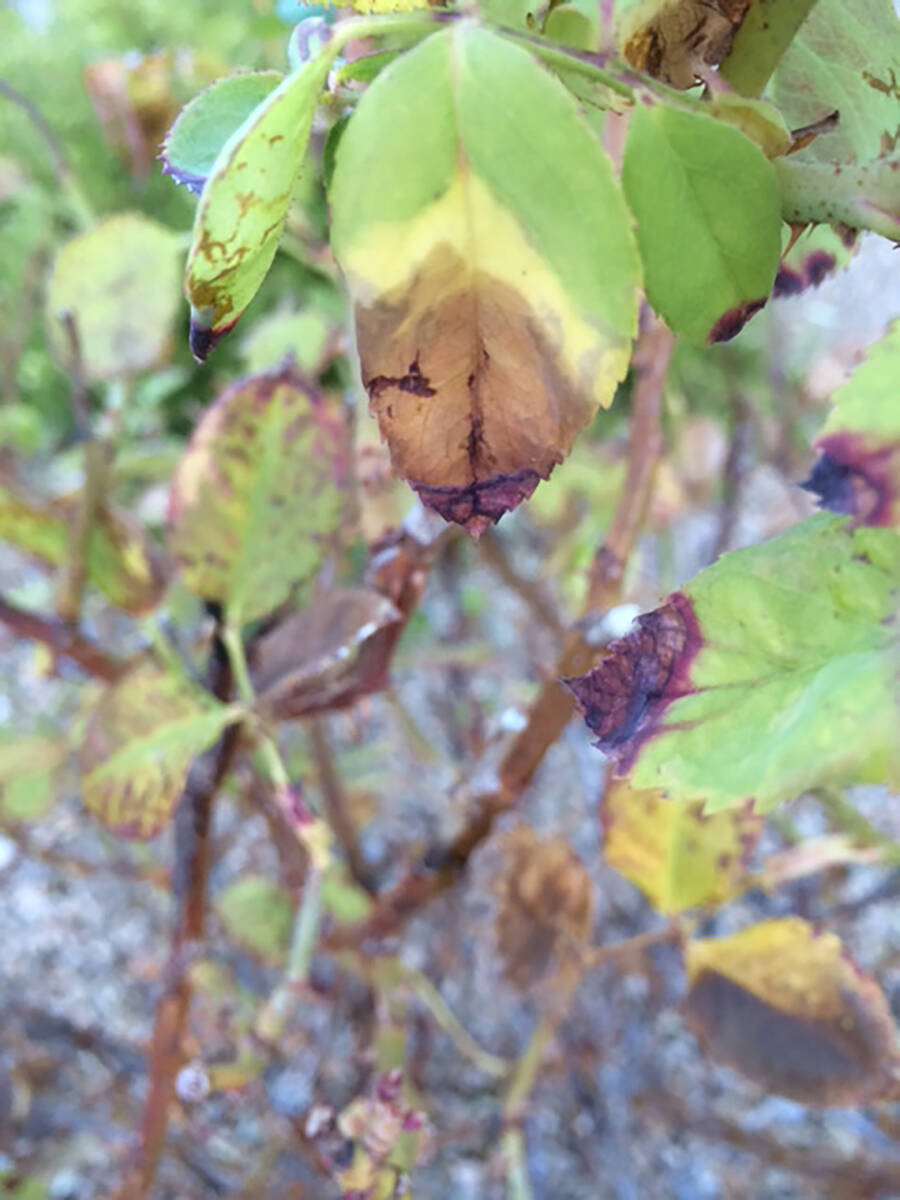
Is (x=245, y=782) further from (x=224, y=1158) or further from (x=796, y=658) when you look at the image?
(x=796, y=658)

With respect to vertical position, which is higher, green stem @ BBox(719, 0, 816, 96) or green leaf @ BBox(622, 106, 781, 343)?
green stem @ BBox(719, 0, 816, 96)

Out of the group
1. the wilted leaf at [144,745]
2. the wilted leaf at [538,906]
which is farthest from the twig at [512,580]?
the wilted leaf at [144,745]

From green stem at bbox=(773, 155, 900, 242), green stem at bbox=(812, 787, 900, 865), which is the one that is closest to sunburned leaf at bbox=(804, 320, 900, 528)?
green stem at bbox=(773, 155, 900, 242)

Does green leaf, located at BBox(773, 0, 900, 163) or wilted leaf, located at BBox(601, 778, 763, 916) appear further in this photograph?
wilted leaf, located at BBox(601, 778, 763, 916)

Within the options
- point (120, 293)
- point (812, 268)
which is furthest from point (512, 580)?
point (812, 268)

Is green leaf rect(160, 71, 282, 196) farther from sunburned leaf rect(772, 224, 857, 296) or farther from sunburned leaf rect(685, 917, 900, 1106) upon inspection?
sunburned leaf rect(685, 917, 900, 1106)

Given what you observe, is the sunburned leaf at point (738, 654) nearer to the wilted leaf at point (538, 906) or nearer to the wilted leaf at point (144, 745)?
the wilted leaf at point (144, 745)
